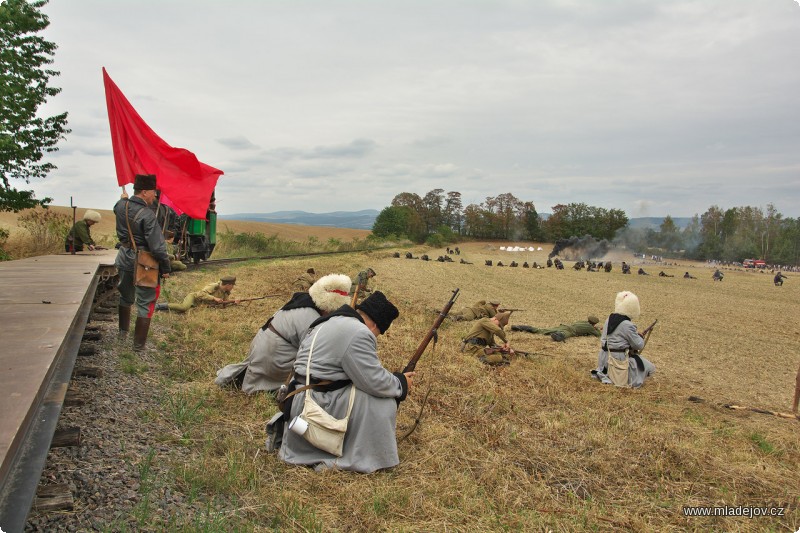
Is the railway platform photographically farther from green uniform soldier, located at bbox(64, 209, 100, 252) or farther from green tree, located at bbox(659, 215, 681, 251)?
green tree, located at bbox(659, 215, 681, 251)

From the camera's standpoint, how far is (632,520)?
11.4 ft

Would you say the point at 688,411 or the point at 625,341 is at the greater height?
the point at 625,341

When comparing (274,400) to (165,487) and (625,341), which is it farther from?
(625,341)

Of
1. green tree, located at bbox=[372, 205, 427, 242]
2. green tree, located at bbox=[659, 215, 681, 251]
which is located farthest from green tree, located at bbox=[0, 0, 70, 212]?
green tree, located at bbox=[659, 215, 681, 251]

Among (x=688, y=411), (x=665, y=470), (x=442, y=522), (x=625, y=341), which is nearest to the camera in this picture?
(x=442, y=522)

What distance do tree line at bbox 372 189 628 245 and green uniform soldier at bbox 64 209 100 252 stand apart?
172 ft

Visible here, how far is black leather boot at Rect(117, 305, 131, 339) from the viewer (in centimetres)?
690

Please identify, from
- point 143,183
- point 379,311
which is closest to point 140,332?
point 143,183

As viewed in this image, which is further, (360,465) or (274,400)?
(274,400)

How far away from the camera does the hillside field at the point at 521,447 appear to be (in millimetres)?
3441

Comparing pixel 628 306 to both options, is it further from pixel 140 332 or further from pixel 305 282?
pixel 305 282

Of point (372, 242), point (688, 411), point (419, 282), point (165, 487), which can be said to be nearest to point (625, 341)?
point (688, 411)

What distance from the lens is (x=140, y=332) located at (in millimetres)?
6457

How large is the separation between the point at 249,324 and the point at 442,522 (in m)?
6.21
